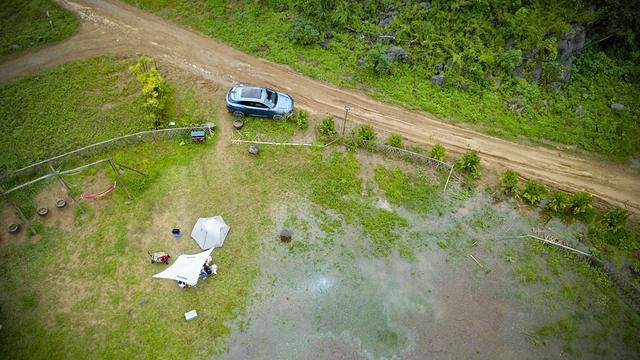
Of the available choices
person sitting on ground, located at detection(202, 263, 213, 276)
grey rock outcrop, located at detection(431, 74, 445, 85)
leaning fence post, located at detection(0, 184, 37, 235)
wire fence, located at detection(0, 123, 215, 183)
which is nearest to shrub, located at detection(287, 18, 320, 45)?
grey rock outcrop, located at detection(431, 74, 445, 85)

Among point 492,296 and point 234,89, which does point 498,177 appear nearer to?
point 492,296

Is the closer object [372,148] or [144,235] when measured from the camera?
[144,235]

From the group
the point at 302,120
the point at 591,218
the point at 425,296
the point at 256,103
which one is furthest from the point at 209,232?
the point at 591,218

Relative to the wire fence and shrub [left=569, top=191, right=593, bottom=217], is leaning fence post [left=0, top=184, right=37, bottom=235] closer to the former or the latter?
the wire fence

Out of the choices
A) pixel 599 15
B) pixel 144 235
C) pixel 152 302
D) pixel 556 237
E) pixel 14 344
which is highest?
pixel 599 15

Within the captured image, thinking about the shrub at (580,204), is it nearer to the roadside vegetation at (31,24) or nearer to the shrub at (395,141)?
the shrub at (395,141)

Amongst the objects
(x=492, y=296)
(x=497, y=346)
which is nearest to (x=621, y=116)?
(x=492, y=296)
